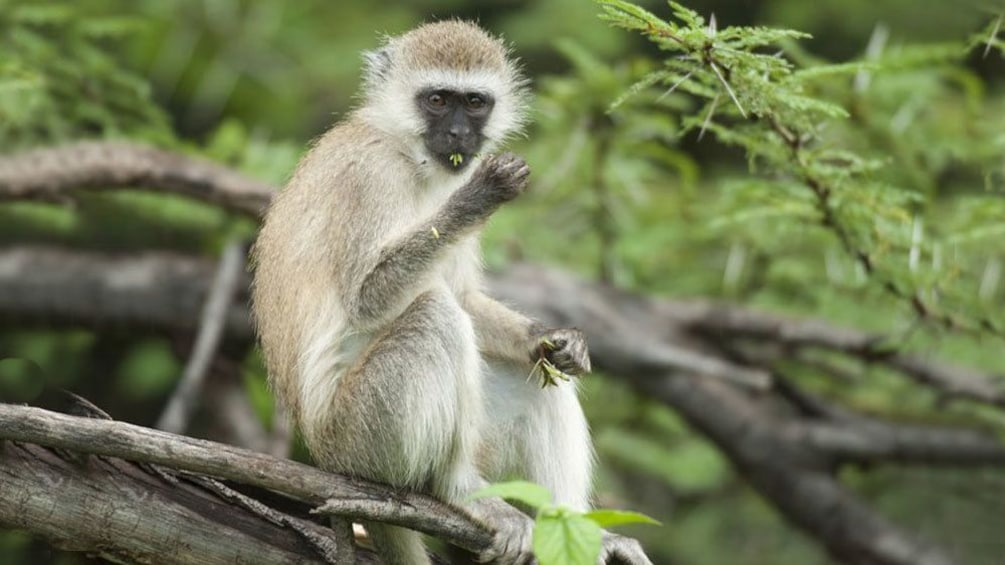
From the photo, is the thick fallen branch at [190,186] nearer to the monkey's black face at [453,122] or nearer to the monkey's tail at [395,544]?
the monkey's black face at [453,122]

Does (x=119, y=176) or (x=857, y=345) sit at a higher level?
(x=857, y=345)

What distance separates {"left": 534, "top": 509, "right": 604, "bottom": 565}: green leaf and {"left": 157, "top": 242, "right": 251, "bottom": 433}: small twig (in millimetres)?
4583

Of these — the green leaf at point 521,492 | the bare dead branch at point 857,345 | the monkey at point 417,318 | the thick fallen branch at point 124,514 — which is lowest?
the thick fallen branch at point 124,514

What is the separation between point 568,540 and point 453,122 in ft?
11.7

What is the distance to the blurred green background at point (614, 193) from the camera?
977cm

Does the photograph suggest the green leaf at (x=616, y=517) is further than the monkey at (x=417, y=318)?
No

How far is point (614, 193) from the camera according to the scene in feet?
37.3

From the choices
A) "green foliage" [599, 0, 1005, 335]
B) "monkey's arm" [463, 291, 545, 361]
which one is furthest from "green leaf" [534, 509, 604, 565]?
"monkey's arm" [463, 291, 545, 361]

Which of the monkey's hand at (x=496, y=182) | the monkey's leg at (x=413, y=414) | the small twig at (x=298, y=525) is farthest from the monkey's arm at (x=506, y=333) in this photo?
the small twig at (x=298, y=525)

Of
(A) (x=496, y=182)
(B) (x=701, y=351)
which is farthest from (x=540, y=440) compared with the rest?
(B) (x=701, y=351)

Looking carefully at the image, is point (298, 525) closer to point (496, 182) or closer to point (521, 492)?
point (521, 492)

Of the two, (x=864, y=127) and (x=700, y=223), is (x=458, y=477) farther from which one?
(x=700, y=223)

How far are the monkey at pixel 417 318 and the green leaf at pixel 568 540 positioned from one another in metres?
1.74

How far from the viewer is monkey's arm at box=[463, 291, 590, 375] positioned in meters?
7.07
